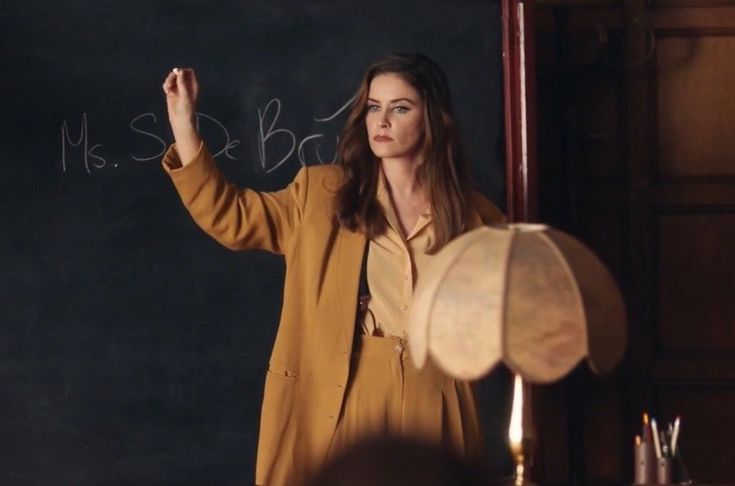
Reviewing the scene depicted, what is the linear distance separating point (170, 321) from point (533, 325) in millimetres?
1622

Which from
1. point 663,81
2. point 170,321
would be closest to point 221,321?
point 170,321

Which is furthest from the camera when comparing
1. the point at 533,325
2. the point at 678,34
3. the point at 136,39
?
the point at 678,34

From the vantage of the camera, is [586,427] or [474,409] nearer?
[474,409]

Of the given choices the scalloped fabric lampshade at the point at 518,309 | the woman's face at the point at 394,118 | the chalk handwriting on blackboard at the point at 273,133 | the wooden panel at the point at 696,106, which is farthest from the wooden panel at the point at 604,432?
the scalloped fabric lampshade at the point at 518,309

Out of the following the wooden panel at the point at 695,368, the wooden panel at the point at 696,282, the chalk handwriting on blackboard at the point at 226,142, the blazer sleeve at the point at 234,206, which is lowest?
the wooden panel at the point at 695,368

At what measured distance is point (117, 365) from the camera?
3426 mm

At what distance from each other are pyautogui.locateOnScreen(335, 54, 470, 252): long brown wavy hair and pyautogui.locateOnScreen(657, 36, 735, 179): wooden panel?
30.9 inches

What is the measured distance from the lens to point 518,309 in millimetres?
1947

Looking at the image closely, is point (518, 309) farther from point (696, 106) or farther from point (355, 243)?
point (696, 106)

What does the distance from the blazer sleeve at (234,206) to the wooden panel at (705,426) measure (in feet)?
3.79

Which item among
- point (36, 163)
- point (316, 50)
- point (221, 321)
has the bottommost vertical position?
point (221, 321)

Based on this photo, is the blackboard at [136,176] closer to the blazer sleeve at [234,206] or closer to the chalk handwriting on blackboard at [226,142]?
the chalk handwriting on blackboard at [226,142]

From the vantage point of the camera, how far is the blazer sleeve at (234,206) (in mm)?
2906

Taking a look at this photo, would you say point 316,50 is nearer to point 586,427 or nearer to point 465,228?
point 465,228
